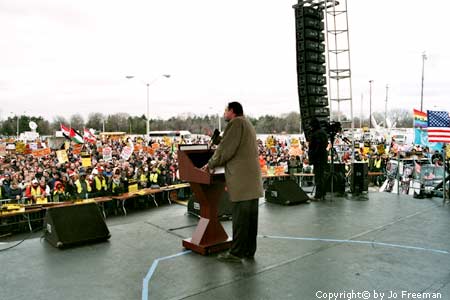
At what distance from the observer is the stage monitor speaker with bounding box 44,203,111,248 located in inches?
196

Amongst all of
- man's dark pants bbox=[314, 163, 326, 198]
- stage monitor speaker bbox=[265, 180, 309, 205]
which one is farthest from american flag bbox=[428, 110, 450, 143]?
stage monitor speaker bbox=[265, 180, 309, 205]

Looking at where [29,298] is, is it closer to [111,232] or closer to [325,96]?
[111,232]

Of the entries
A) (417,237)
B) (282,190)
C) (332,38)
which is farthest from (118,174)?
(417,237)

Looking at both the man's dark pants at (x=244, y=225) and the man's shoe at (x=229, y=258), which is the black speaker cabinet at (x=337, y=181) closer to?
the man's dark pants at (x=244, y=225)

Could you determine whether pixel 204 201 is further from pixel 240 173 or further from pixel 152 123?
pixel 152 123

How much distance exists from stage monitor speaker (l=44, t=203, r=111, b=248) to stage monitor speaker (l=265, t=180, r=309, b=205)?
4.02m

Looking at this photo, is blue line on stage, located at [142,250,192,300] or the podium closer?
blue line on stage, located at [142,250,192,300]

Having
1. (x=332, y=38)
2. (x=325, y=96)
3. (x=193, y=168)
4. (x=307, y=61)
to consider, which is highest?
(x=332, y=38)

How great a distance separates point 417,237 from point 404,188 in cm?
733

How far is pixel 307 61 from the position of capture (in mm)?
9711

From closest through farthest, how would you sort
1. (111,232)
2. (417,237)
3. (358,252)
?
(358,252)
(417,237)
(111,232)

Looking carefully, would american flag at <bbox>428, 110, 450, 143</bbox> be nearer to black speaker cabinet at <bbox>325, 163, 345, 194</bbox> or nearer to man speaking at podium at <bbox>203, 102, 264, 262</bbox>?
black speaker cabinet at <bbox>325, 163, 345, 194</bbox>

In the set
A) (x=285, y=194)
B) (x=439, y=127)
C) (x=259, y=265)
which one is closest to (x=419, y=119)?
(x=439, y=127)

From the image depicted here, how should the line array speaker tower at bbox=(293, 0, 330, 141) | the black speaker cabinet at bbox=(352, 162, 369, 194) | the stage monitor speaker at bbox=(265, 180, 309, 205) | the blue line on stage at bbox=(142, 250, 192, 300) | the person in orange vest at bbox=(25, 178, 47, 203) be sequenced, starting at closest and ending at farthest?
the blue line on stage at bbox=(142, 250, 192, 300) < the stage monitor speaker at bbox=(265, 180, 309, 205) < the black speaker cabinet at bbox=(352, 162, 369, 194) < the line array speaker tower at bbox=(293, 0, 330, 141) < the person in orange vest at bbox=(25, 178, 47, 203)
